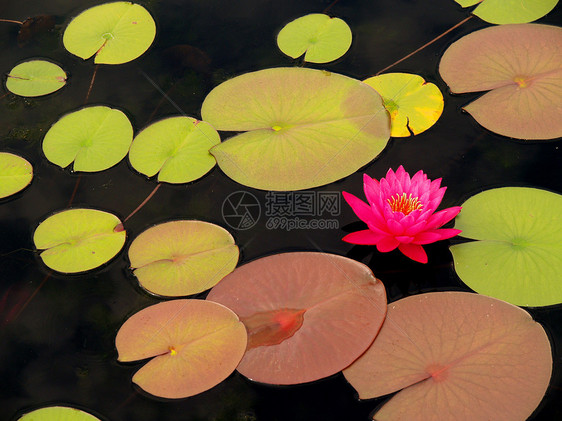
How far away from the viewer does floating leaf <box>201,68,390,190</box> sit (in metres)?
2.79

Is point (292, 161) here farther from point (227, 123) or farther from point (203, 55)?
point (203, 55)

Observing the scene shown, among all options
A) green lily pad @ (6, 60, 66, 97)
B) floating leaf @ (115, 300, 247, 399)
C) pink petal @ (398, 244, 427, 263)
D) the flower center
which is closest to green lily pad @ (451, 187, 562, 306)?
pink petal @ (398, 244, 427, 263)

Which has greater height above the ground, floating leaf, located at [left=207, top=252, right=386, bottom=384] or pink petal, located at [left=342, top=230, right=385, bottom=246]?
pink petal, located at [left=342, top=230, right=385, bottom=246]

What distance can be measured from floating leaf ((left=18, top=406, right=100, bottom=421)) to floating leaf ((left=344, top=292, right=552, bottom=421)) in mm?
1076

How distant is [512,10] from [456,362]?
2.41m

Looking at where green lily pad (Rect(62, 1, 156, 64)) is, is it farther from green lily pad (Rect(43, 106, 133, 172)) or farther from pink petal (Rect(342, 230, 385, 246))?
pink petal (Rect(342, 230, 385, 246))

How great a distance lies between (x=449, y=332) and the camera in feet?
7.21

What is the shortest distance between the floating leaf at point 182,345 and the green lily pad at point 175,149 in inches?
31.0

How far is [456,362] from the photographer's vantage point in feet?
6.94

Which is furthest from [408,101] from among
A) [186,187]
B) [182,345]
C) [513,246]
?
[182,345]

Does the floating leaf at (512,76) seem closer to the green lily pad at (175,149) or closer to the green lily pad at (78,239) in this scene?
the green lily pad at (175,149)

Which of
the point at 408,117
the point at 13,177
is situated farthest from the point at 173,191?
the point at 408,117

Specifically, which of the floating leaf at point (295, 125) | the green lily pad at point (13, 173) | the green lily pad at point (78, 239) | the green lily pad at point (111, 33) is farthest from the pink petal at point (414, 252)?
the green lily pad at point (111, 33)

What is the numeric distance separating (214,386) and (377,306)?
768 millimetres
